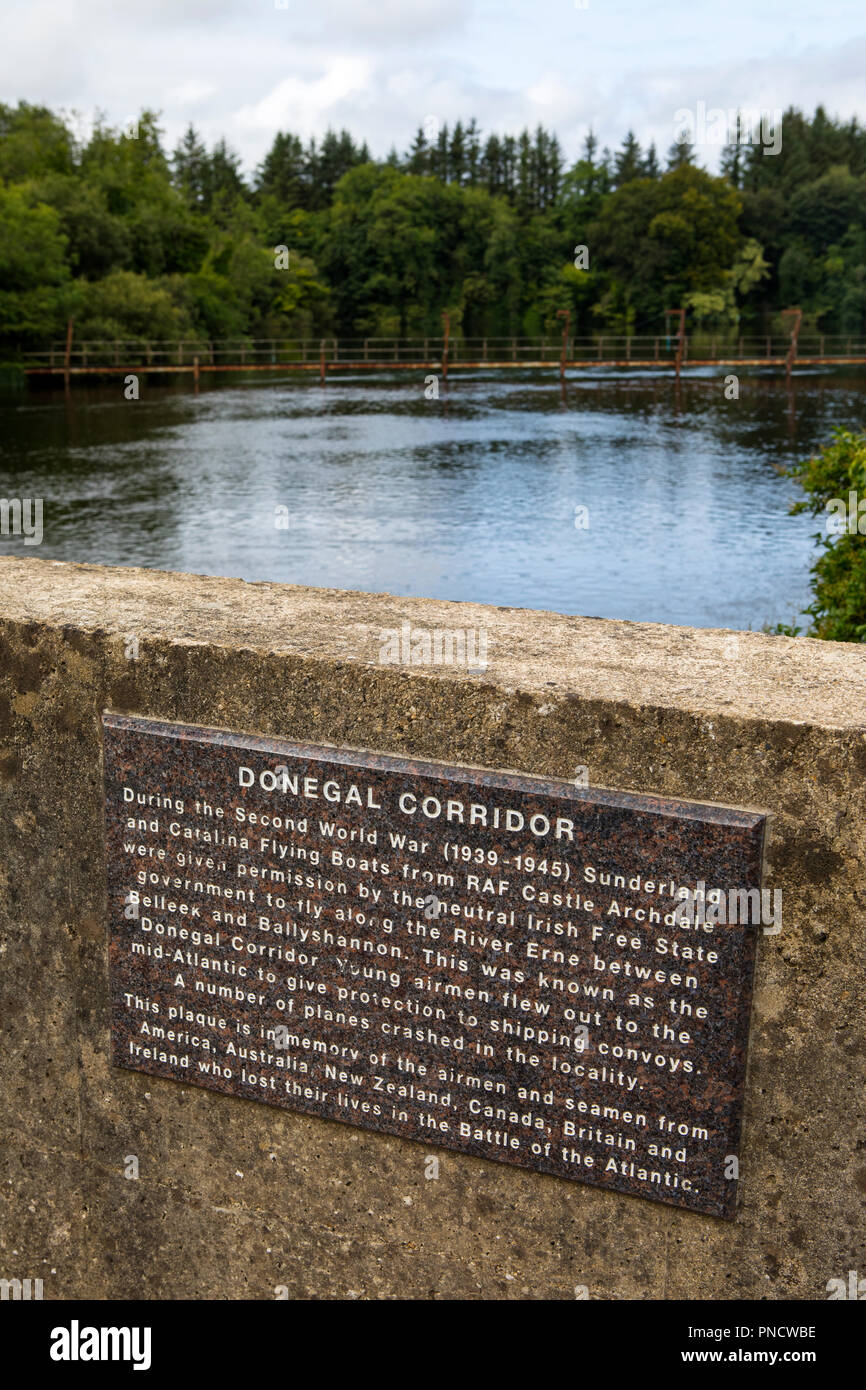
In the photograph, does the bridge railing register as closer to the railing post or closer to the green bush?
the railing post

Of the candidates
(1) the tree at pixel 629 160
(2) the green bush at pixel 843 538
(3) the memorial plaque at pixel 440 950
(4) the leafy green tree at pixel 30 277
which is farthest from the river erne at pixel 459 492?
(1) the tree at pixel 629 160

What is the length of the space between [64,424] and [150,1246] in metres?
36.2

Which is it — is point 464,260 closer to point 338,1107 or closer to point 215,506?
point 215,506

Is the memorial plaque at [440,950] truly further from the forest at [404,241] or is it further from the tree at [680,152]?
the tree at [680,152]

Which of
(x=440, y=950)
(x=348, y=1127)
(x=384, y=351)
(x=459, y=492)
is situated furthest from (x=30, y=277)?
(x=440, y=950)

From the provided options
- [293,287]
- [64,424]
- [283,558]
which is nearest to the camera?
[283,558]

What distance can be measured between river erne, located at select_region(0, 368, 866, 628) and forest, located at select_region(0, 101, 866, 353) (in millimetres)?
17233

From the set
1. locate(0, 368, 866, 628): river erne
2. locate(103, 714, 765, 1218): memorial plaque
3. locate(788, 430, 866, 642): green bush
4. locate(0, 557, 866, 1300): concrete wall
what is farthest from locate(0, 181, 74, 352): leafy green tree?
locate(103, 714, 765, 1218): memorial plaque

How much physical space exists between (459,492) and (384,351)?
98.1 ft

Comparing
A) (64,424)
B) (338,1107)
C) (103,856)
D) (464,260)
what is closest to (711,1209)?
(338,1107)

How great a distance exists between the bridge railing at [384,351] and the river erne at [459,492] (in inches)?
376

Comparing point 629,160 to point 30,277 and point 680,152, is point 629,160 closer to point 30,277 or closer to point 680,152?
point 680,152
